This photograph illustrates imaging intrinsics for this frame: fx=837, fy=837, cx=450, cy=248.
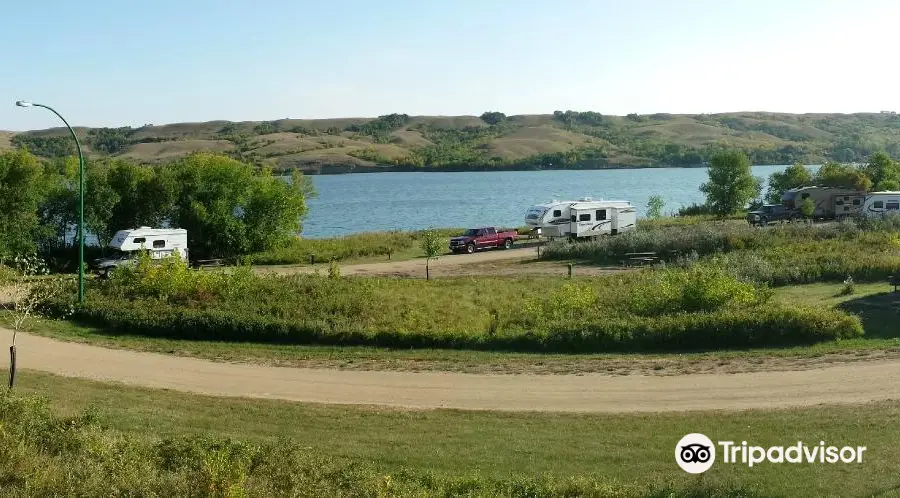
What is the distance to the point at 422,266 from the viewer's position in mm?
40000

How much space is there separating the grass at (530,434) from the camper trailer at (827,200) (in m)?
44.0

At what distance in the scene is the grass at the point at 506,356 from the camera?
19.9 metres

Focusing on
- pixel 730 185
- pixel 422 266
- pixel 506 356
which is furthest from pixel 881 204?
pixel 506 356

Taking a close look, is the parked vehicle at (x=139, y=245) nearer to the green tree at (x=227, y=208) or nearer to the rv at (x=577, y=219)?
the green tree at (x=227, y=208)

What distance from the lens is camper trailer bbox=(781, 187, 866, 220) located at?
2217 inches

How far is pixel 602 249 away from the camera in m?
40.9

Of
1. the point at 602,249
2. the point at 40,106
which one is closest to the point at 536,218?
the point at 602,249

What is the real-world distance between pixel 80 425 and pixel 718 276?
19.7m

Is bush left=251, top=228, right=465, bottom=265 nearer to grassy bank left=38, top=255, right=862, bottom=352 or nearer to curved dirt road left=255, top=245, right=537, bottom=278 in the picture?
curved dirt road left=255, top=245, right=537, bottom=278

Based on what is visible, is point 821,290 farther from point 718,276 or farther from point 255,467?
point 255,467

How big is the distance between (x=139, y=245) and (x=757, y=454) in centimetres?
2998

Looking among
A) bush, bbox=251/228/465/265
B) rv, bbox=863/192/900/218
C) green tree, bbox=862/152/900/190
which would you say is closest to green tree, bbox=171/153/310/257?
bush, bbox=251/228/465/265

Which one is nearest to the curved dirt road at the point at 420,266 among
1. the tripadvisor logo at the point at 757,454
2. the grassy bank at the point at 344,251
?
the grassy bank at the point at 344,251

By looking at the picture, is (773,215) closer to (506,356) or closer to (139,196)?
(139,196)
